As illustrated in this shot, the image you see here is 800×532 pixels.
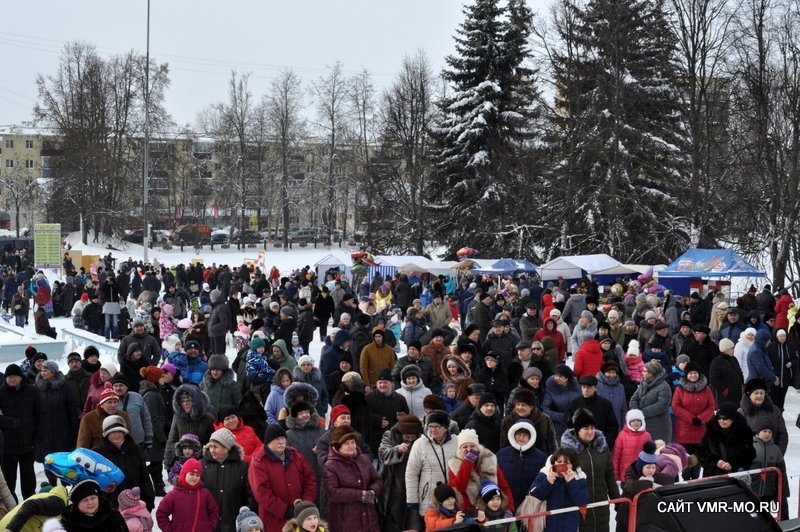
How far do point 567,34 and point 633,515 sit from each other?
1341 inches

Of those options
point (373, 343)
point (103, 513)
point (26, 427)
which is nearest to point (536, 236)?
point (373, 343)

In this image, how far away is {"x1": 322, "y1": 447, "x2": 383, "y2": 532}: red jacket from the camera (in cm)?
631

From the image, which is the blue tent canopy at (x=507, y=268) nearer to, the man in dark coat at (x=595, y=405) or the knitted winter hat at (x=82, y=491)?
the man in dark coat at (x=595, y=405)

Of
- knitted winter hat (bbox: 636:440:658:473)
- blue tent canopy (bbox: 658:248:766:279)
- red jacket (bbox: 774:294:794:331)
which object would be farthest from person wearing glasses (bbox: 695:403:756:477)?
blue tent canopy (bbox: 658:248:766:279)

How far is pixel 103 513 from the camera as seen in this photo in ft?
16.5

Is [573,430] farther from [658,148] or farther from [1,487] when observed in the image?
[658,148]

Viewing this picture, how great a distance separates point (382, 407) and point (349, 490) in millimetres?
1962

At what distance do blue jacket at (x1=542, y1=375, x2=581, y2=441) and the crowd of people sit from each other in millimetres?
15

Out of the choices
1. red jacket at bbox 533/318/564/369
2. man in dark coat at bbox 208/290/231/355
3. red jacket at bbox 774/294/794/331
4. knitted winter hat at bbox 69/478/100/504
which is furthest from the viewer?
red jacket at bbox 774/294/794/331

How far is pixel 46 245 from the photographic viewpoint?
113 ft

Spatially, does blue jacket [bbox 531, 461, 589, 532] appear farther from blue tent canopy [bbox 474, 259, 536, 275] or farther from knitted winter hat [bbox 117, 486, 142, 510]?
blue tent canopy [bbox 474, 259, 536, 275]

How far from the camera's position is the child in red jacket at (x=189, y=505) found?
6098 mm

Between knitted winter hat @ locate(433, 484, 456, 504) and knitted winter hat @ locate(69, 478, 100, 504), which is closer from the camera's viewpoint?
knitted winter hat @ locate(69, 478, 100, 504)

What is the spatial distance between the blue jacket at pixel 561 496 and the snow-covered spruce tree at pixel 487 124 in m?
33.7
